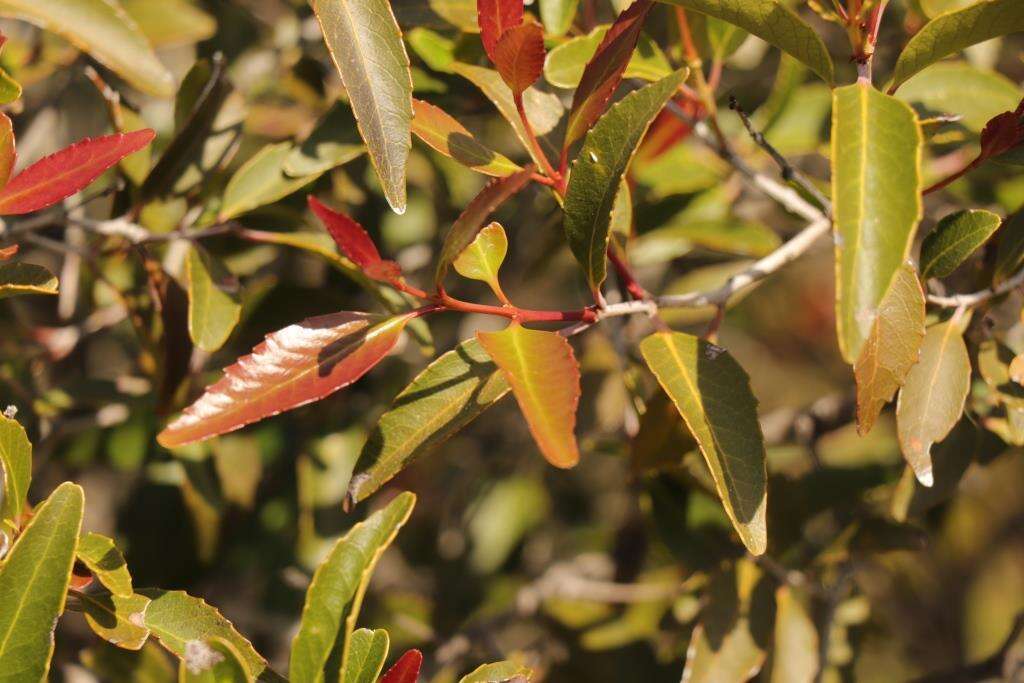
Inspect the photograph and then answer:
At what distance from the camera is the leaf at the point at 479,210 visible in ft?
2.53

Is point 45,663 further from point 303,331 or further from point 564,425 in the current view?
point 564,425

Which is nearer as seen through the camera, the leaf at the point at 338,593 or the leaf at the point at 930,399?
the leaf at the point at 338,593

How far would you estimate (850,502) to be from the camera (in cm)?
152

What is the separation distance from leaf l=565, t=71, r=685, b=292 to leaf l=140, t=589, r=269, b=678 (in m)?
0.45

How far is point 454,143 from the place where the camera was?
0.94m

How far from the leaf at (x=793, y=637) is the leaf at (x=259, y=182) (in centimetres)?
85

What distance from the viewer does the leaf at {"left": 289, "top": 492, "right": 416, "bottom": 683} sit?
84 centimetres

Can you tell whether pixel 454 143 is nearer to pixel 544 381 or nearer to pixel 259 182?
pixel 544 381

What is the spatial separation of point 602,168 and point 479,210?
14cm

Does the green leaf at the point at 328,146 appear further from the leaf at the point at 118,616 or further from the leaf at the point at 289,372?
the leaf at the point at 118,616

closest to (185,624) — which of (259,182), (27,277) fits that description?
(27,277)

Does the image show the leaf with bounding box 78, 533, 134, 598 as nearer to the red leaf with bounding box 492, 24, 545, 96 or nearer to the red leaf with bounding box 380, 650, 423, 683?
the red leaf with bounding box 380, 650, 423, 683

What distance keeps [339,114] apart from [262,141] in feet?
1.50

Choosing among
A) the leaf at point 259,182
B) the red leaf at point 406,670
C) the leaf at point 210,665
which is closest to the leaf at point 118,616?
the leaf at point 210,665
